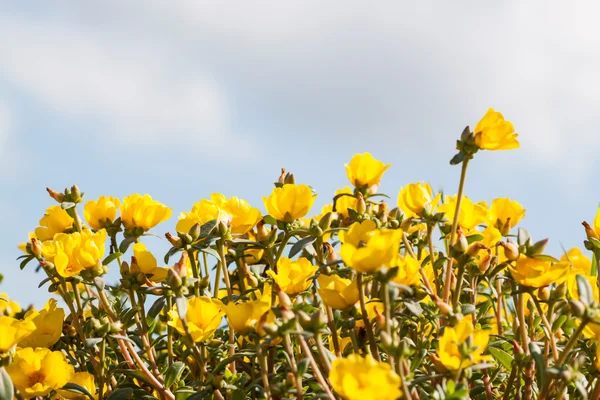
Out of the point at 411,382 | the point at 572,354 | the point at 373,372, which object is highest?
the point at 373,372

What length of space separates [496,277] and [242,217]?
0.86m

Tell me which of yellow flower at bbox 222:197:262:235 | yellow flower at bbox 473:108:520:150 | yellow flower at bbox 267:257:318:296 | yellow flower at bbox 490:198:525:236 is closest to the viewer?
yellow flower at bbox 267:257:318:296

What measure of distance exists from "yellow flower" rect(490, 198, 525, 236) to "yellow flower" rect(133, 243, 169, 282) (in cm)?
122

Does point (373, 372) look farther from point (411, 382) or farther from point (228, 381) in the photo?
point (228, 381)

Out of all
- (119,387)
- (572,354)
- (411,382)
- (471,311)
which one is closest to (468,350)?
(411,382)

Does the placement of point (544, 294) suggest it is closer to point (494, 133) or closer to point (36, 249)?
point (494, 133)

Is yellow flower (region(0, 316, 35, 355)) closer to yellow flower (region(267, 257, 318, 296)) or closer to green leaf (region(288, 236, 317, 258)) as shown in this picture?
yellow flower (region(267, 257, 318, 296))

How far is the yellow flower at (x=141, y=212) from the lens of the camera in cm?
240

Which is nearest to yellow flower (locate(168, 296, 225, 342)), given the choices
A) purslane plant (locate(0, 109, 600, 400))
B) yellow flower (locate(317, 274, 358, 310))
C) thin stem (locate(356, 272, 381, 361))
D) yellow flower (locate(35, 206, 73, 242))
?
purslane plant (locate(0, 109, 600, 400))

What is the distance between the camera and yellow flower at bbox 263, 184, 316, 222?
218 centimetres

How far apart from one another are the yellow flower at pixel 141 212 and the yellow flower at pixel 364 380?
1278 millimetres

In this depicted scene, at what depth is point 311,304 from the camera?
2012 mm

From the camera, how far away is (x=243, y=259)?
8.23 ft

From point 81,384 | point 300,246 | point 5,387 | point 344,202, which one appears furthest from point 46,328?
point 344,202
